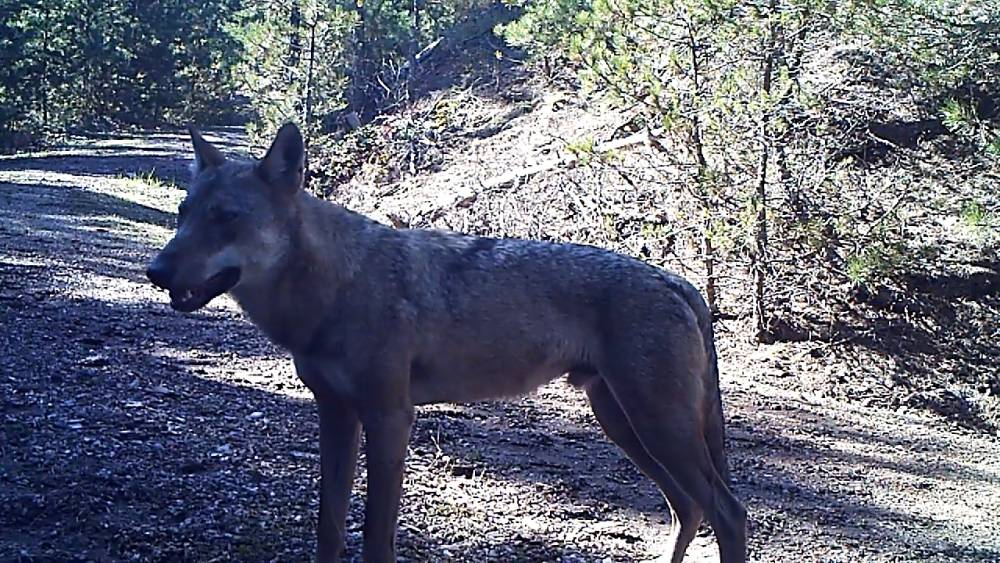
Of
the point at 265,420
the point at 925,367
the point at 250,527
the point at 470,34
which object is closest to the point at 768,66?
the point at 925,367

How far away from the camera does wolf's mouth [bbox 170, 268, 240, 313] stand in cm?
429

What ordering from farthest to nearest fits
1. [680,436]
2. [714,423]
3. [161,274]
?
[714,423] < [680,436] < [161,274]

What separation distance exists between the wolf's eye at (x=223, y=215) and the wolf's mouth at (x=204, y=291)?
0.72 ft

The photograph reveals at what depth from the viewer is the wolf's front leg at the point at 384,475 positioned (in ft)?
14.5

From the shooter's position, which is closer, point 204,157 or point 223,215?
point 223,215

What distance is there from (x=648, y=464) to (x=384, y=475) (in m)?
1.53

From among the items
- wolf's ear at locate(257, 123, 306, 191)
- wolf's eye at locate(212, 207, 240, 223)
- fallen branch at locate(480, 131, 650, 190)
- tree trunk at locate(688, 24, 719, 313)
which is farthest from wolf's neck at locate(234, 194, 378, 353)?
fallen branch at locate(480, 131, 650, 190)

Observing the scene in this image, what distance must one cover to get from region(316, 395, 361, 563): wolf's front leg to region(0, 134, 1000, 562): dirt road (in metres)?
0.37

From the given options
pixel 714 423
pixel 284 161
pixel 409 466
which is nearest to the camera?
pixel 284 161

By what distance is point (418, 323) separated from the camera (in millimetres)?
4613

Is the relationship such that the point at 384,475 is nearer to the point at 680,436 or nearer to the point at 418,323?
the point at 418,323

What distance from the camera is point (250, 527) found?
521 centimetres

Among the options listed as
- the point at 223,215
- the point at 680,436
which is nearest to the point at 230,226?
the point at 223,215

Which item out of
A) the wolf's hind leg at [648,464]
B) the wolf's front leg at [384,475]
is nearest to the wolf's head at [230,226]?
the wolf's front leg at [384,475]
